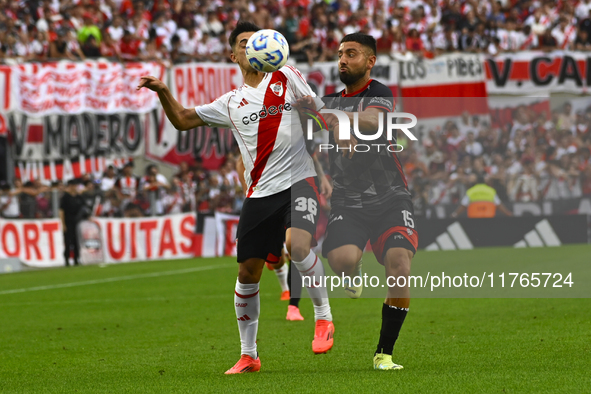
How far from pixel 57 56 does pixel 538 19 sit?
1379cm

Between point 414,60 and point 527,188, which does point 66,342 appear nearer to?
point 527,188

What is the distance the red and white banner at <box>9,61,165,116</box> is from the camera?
20109 mm

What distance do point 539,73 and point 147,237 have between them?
38.4 ft

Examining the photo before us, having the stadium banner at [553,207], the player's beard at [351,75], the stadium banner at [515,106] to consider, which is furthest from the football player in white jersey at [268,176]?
the stadium banner at [515,106]

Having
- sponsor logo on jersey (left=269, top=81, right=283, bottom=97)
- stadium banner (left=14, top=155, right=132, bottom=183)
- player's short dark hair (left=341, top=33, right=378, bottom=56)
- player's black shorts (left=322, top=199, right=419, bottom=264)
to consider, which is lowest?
stadium banner (left=14, top=155, right=132, bottom=183)

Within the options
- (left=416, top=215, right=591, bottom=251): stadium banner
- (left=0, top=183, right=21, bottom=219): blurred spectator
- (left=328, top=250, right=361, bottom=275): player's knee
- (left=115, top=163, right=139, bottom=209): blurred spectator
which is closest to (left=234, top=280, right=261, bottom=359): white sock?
(left=328, top=250, right=361, bottom=275): player's knee

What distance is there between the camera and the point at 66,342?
8.98 metres

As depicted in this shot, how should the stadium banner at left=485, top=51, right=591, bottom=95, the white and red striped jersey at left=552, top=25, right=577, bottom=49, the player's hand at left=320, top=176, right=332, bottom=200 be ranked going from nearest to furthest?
the player's hand at left=320, top=176, right=332, bottom=200, the stadium banner at left=485, top=51, right=591, bottom=95, the white and red striped jersey at left=552, top=25, right=577, bottom=49

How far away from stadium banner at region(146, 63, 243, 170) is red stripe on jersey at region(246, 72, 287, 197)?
1507cm

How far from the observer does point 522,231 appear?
1984 cm

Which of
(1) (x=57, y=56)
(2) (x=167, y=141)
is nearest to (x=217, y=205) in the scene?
(2) (x=167, y=141)

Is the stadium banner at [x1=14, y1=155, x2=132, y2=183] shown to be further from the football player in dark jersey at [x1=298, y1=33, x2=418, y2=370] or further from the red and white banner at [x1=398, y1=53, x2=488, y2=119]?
→ the football player in dark jersey at [x1=298, y1=33, x2=418, y2=370]

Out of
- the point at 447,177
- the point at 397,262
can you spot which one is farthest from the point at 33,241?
the point at 397,262

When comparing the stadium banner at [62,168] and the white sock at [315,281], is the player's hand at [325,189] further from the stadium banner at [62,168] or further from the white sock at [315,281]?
the stadium banner at [62,168]
